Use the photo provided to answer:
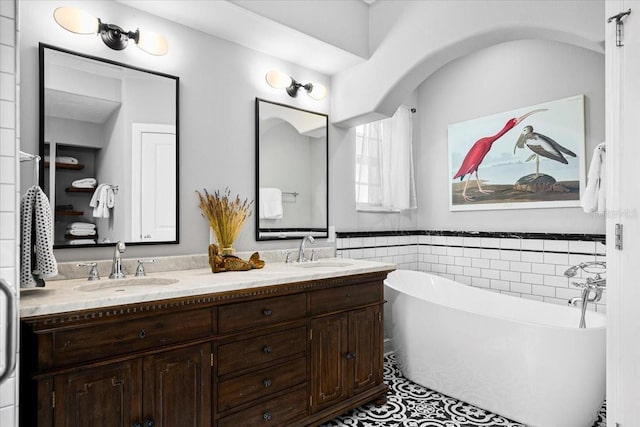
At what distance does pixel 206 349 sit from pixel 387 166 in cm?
255

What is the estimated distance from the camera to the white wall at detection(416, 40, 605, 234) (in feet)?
9.95

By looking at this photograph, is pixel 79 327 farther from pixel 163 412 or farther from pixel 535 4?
pixel 535 4

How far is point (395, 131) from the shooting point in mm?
3896

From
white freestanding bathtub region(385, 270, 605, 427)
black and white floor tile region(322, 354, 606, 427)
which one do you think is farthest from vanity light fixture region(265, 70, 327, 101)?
black and white floor tile region(322, 354, 606, 427)

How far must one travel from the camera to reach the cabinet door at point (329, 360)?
2.31 metres

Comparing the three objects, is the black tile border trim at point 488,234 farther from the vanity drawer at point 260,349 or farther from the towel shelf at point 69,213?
the towel shelf at point 69,213

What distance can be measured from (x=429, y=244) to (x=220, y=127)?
8.17ft

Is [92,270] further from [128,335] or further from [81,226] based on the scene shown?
[128,335]

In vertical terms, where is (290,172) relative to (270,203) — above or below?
above

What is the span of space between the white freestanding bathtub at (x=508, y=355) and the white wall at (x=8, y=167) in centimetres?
237

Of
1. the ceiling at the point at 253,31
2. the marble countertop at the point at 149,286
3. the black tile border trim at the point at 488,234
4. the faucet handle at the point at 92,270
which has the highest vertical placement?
the ceiling at the point at 253,31

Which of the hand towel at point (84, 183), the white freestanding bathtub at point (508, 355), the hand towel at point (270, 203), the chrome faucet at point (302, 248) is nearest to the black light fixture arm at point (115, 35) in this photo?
the hand towel at point (84, 183)

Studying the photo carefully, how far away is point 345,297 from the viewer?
2.47 m

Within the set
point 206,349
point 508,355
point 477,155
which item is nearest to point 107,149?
point 206,349
